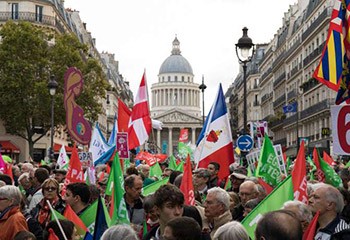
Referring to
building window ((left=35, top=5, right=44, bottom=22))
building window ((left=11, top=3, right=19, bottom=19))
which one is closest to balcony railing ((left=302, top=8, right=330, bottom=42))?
building window ((left=35, top=5, right=44, bottom=22))

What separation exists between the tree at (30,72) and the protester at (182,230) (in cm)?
3826

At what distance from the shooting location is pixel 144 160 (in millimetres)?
20688

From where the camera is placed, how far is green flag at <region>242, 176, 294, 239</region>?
6328 mm

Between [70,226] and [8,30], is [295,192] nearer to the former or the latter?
[70,226]

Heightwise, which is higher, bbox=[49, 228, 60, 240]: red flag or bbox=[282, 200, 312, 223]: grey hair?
bbox=[282, 200, 312, 223]: grey hair

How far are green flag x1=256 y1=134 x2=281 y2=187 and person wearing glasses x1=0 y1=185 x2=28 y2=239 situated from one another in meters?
4.14

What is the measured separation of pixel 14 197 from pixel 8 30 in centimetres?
3775

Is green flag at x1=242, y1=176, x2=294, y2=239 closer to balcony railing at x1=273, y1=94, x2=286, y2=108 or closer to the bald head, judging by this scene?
the bald head

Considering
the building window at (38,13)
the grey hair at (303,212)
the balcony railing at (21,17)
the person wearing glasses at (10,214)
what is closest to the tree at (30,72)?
the balcony railing at (21,17)

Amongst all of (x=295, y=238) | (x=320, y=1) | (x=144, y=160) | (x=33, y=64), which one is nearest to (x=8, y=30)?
(x=33, y=64)

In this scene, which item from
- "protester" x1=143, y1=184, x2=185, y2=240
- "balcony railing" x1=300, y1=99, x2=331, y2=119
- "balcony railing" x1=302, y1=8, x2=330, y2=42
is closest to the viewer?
"protester" x1=143, y1=184, x2=185, y2=240

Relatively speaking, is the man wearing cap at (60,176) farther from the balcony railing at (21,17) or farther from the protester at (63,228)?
the balcony railing at (21,17)

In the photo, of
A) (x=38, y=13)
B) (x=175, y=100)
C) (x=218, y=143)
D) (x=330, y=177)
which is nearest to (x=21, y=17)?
(x=38, y=13)

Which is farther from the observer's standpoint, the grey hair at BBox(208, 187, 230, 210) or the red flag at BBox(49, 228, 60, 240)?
the grey hair at BBox(208, 187, 230, 210)
